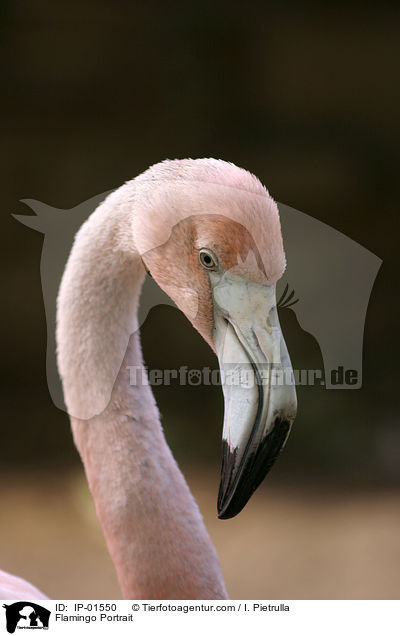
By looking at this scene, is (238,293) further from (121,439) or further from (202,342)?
(202,342)

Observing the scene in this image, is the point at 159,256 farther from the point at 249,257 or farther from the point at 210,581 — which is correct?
the point at 210,581

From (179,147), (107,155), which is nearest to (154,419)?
(179,147)

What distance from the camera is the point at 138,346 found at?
107 cm

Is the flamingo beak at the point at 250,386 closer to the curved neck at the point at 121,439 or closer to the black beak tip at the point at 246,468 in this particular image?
the black beak tip at the point at 246,468

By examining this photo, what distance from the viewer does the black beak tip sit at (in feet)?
2.70

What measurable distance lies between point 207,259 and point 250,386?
Result: 0.18 m
